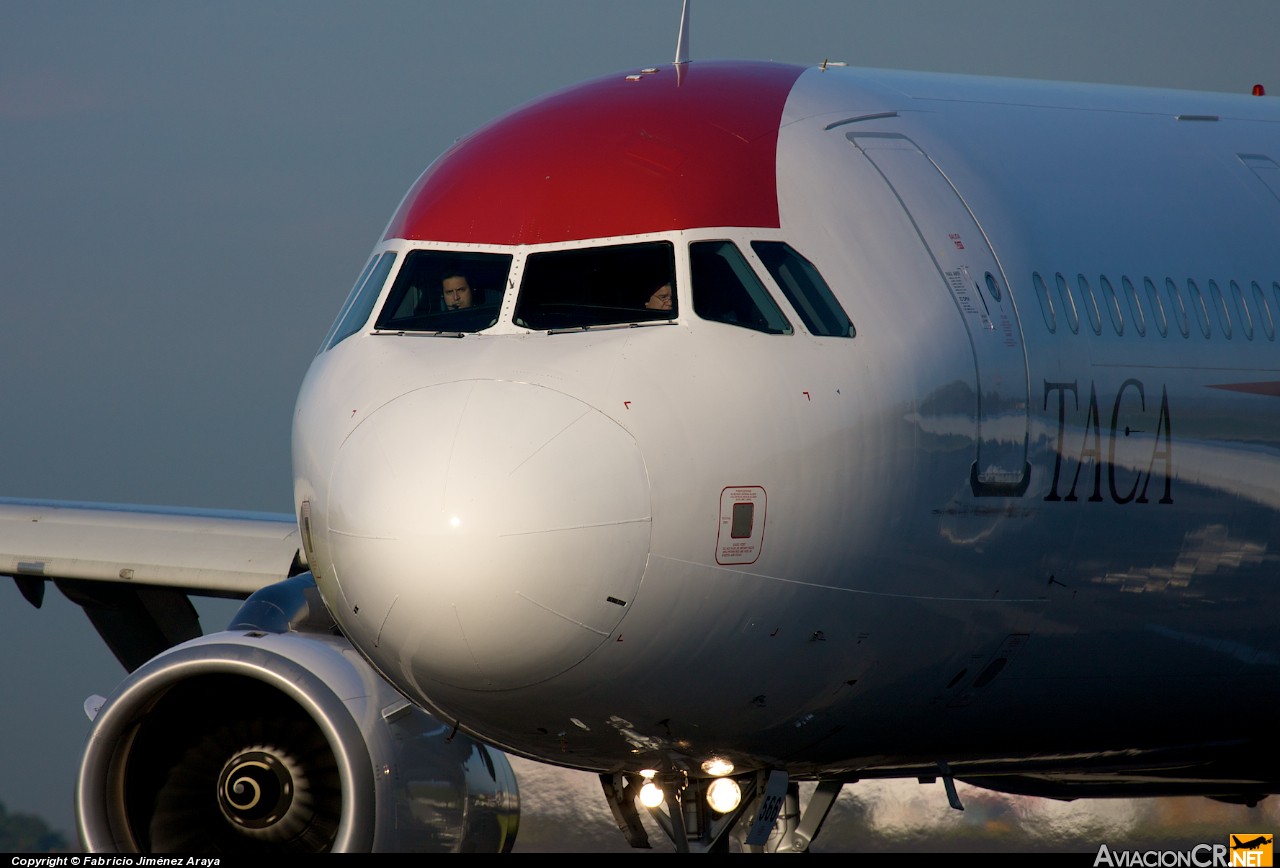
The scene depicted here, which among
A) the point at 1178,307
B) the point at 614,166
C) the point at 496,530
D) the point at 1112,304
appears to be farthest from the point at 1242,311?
the point at 496,530

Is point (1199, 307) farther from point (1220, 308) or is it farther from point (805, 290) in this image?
point (805, 290)

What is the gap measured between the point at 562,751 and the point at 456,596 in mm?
1253

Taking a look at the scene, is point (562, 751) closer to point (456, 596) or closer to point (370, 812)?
point (456, 596)

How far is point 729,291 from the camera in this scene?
28.5 ft

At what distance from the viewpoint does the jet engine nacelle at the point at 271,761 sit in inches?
442

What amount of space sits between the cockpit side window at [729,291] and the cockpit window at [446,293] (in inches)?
32.3

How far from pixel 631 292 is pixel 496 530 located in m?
1.48

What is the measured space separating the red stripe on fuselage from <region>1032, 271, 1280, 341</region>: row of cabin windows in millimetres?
1544

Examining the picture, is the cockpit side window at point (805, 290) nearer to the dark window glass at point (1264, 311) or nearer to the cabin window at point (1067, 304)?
the cabin window at point (1067, 304)

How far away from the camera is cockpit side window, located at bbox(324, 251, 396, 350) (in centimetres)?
937

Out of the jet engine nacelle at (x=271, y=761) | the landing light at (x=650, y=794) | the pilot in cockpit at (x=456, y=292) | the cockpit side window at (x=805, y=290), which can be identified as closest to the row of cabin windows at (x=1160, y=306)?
the cockpit side window at (x=805, y=290)

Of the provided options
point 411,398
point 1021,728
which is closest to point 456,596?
point 411,398

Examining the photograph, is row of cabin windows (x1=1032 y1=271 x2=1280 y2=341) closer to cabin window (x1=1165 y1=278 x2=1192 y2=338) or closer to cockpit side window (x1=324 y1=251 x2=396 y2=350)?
cabin window (x1=1165 y1=278 x2=1192 y2=338)

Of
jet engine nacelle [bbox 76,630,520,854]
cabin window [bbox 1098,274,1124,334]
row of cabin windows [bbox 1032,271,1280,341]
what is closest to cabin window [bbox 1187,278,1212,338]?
row of cabin windows [bbox 1032,271,1280,341]
